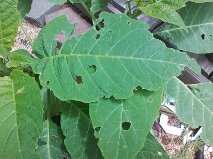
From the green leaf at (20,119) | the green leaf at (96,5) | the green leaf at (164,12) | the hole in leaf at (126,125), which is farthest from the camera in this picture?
the green leaf at (96,5)

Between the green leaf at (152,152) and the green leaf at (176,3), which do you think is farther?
the green leaf at (176,3)

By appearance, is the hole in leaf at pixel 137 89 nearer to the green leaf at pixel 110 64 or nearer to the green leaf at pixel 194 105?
the green leaf at pixel 110 64

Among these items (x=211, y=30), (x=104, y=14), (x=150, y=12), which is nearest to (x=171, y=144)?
(x=211, y=30)

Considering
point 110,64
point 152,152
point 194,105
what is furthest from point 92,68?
point 194,105

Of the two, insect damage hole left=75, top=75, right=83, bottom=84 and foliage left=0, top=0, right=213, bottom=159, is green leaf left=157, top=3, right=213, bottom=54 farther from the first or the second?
insect damage hole left=75, top=75, right=83, bottom=84

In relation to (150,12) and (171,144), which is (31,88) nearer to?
(150,12)

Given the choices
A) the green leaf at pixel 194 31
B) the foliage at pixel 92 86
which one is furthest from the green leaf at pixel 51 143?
the green leaf at pixel 194 31

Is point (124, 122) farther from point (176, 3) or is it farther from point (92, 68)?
point (176, 3)
